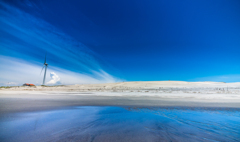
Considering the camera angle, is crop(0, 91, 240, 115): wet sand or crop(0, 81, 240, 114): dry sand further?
crop(0, 81, 240, 114): dry sand

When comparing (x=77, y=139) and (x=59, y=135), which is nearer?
(x=77, y=139)

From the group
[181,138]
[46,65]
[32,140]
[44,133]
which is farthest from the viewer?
[46,65]

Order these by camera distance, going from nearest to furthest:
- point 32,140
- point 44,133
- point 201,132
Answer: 1. point 32,140
2. point 44,133
3. point 201,132

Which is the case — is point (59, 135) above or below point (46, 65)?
below

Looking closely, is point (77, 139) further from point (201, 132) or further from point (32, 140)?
point (201, 132)

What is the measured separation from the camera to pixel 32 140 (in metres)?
2.48

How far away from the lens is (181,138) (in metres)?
2.69

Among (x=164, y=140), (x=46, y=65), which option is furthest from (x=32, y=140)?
(x=46, y=65)

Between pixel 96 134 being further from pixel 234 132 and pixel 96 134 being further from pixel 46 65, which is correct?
pixel 46 65

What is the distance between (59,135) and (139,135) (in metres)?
1.91

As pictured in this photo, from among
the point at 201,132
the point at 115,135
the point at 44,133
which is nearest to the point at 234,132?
the point at 201,132

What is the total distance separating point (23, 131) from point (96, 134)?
1934 millimetres

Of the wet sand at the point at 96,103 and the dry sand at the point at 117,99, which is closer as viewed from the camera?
the wet sand at the point at 96,103

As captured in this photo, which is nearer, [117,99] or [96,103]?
[96,103]
